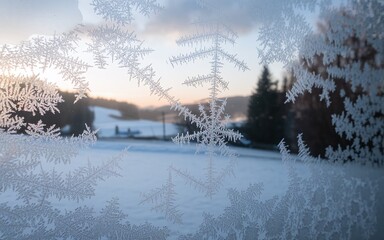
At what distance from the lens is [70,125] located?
71cm

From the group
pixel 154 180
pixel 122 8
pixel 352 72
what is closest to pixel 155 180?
pixel 154 180

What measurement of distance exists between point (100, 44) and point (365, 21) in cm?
88

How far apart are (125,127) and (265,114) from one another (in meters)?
0.39

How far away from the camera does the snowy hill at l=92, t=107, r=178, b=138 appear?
0.75 m

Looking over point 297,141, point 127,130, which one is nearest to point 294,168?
point 297,141

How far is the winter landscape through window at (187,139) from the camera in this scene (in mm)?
689

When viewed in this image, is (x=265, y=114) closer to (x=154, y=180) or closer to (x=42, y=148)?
(x=154, y=180)

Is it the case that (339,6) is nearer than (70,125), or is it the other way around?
(70,125)

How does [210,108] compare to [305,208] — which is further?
[305,208]

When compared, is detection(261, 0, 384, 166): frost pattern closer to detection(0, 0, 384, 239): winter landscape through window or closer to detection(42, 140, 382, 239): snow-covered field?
detection(0, 0, 384, 239): winter landscape through window

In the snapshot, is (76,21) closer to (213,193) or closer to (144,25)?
(144,25)

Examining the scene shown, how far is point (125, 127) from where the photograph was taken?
2.63 feet

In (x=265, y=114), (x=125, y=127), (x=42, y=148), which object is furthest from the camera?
(x=265, y=114)

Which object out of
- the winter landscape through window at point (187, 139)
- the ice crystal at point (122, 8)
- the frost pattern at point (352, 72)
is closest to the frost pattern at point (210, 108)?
the winter landscape through window at point (187, 139)
